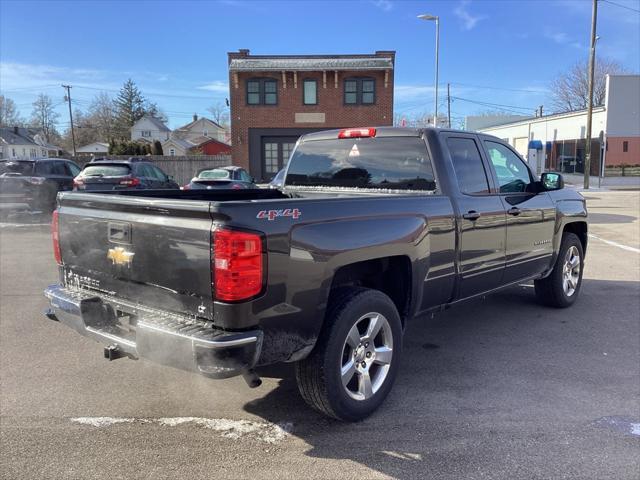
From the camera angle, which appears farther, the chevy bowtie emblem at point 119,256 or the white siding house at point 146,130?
the white siding house at point 146,130

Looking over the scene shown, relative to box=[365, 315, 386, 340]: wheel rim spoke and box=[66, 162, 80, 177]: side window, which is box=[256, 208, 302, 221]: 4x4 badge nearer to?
box=[365, 315, 386, 340]: wheel rim spoke

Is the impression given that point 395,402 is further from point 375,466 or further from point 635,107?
point 635,107

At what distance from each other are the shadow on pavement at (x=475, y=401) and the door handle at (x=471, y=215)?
1.26 metres

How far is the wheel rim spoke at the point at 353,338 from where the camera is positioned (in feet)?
11.0

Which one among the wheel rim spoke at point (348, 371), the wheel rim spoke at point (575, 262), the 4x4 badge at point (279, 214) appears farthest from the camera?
the wheel rim spoke at point (575, 262)

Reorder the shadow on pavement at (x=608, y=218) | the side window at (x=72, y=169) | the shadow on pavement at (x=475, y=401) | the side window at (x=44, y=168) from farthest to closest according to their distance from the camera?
1. the shadow on pavement at (x=608, y=218)
2. the side window at (x=72, y=169)
3. the side window at (x=44, y=168)
4. the shadow on pavement at (x=475, y=401)

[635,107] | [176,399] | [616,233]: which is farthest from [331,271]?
[635,107]

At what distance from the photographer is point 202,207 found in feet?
8.93

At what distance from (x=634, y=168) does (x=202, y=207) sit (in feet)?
112

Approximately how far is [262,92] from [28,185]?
20.0 meters

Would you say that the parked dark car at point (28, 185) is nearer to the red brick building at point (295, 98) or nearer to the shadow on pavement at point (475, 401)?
the shadow on pavement at point (475, 401)

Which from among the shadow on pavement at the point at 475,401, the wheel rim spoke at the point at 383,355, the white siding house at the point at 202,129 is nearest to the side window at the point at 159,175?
the shadow on pavement at the point at 475,401

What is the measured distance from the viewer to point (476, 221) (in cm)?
439

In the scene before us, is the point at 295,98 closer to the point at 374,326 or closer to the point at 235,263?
the point at 374,326
